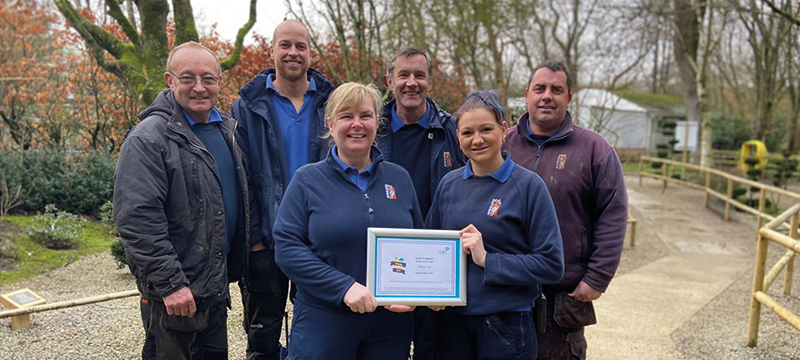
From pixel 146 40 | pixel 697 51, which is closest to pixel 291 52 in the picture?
pixel 146 40

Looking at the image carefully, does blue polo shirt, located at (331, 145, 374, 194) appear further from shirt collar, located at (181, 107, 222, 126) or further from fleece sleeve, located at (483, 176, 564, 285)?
shirt collar, located at (181, 107, 222, 126)

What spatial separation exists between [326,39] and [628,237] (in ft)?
24.4

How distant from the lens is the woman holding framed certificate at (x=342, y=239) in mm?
2457

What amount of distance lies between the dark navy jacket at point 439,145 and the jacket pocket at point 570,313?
91 centimetres

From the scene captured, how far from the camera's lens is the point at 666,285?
8.66m

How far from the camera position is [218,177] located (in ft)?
10.00

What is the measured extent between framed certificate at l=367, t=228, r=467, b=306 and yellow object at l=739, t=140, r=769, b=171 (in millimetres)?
19083

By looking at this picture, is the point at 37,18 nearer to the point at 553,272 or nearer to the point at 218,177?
the point at 218,177

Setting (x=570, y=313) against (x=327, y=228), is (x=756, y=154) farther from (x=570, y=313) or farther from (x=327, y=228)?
(x=327, y=228)

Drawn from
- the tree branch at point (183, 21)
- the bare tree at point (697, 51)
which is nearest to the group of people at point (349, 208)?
the tree branch at point (183, 21)

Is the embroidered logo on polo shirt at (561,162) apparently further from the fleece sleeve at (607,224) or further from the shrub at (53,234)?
the shrub at (53,234)

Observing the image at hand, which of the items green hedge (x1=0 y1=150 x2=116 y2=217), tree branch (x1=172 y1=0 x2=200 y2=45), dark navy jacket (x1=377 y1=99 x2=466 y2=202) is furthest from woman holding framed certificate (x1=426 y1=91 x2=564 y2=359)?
green hedge (x1=0 y1=150 x2=116 y2=217)

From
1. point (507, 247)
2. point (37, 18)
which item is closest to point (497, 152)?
point (507, 247)

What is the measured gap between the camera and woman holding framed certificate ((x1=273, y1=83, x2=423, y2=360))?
2457 mm
